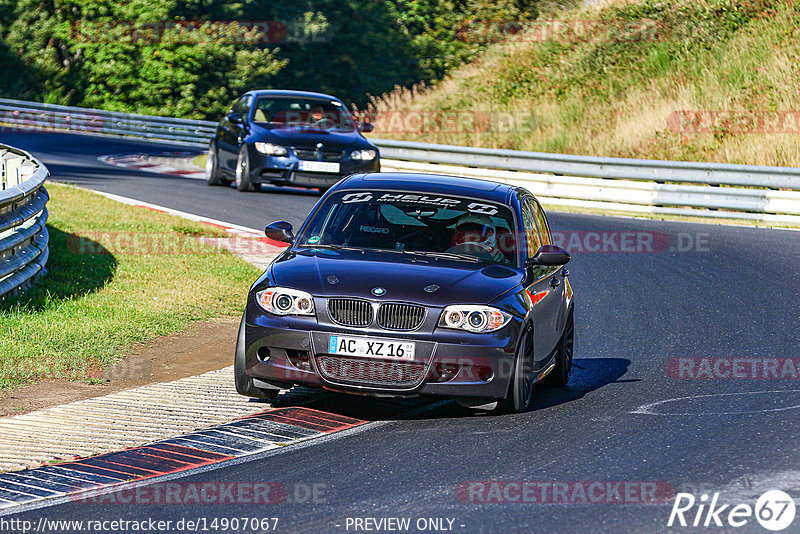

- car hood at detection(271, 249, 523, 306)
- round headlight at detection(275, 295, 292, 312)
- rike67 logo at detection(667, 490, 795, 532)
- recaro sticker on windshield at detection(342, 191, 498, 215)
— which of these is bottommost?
rike67 logo at detection(667, 490, 795, 532)

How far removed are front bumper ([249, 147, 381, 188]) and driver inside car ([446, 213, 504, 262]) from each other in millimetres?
11678

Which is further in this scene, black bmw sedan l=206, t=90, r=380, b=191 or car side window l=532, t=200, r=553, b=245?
black bmw sedan l=206, t=90, r=380, b=191

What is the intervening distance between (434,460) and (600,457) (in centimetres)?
91

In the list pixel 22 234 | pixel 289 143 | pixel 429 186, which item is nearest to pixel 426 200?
pixel 429 186

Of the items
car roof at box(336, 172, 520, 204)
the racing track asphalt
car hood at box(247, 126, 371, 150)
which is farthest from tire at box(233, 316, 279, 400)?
car hood at box(247, 126, 371, 150)

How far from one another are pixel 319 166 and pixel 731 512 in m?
15.2

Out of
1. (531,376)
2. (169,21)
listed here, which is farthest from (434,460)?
(169,21)

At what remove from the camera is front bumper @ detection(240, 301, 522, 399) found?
7.45 meters

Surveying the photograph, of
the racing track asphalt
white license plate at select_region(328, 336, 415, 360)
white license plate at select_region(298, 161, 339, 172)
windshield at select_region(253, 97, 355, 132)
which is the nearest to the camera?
the racing track asphalt

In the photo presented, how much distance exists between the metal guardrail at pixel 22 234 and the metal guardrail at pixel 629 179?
1206 cm

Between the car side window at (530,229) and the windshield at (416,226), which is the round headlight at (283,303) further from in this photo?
the car side window at (530,229)

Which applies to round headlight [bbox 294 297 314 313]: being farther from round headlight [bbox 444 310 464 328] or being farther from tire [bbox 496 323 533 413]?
tire [bbox 496 323 533 413]

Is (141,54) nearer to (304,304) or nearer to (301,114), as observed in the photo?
(301,114)

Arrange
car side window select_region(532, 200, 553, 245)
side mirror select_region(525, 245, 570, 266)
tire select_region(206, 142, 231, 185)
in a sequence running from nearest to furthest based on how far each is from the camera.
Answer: side mirror select_region(525, 245, 570, 266) → car side window select_region(532, 200, 553, 245) → tire select_region(206, 142, 231, 185)
